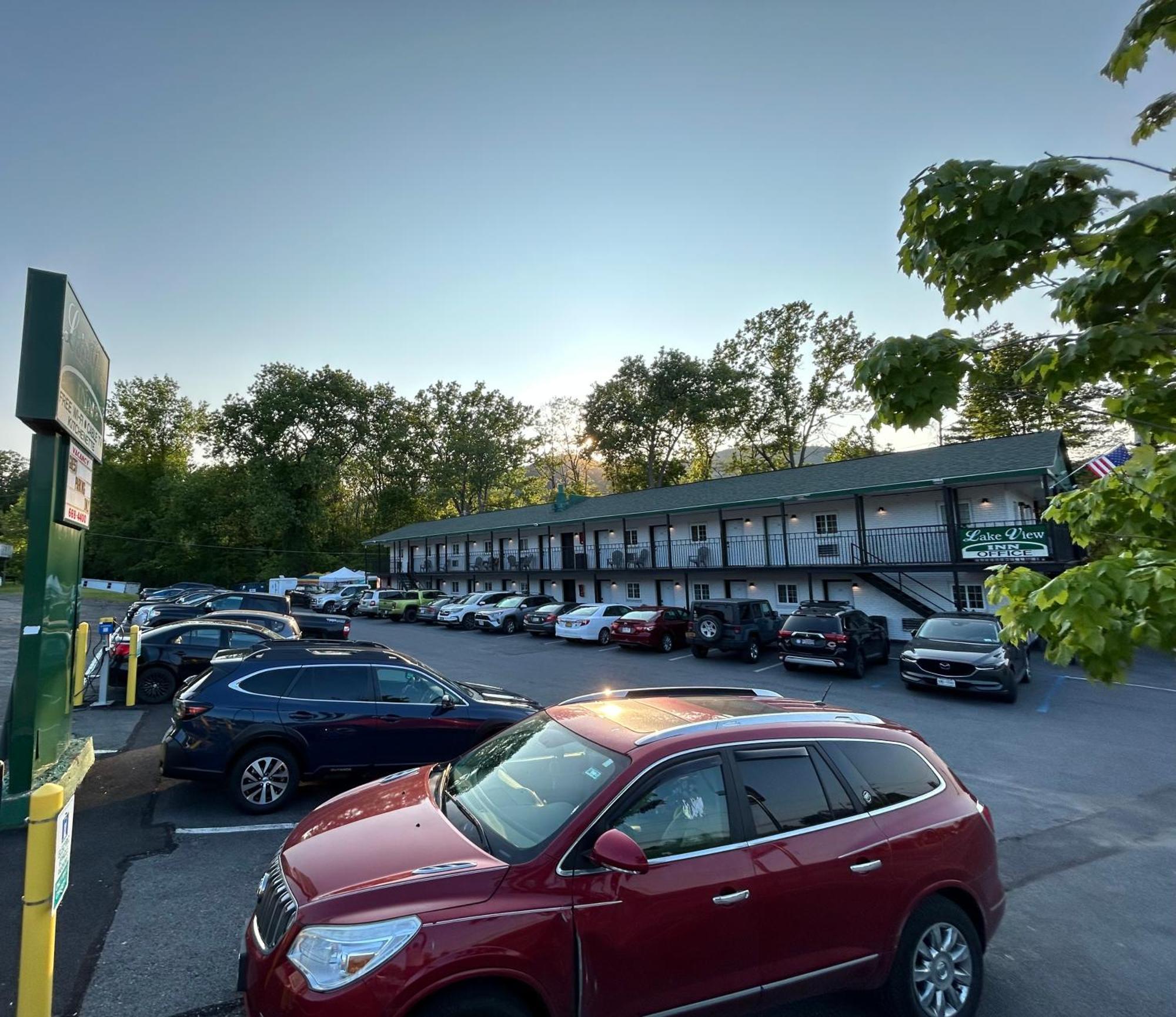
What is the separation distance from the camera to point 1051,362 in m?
3.06

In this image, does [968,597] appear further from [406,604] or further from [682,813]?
[406,604]

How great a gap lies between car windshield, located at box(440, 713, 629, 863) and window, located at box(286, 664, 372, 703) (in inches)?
136

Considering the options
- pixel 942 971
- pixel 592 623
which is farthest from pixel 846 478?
pixel 942 971

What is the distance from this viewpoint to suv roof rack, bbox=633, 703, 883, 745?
336 centimetres

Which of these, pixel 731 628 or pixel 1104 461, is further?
pixel 731 628

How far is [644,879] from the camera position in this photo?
2.89 m

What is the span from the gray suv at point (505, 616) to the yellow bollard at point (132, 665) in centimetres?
1606

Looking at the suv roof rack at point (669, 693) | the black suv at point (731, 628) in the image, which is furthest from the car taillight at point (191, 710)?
the black suv at point (731, 628)

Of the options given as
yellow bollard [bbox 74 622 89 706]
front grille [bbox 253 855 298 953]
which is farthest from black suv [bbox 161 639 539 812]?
front grille [bbox 253 855 298 953]

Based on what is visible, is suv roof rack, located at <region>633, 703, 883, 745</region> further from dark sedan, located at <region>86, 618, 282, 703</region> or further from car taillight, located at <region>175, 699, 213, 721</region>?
dark sedan, located at <region>86, 618, 282, 703</region>

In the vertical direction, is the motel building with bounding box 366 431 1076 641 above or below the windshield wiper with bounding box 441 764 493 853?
above

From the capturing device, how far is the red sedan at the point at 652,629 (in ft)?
67.4

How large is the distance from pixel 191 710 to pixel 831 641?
1338 centimetres

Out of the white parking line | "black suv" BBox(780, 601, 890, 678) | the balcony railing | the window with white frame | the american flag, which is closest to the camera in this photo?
the white parking line
